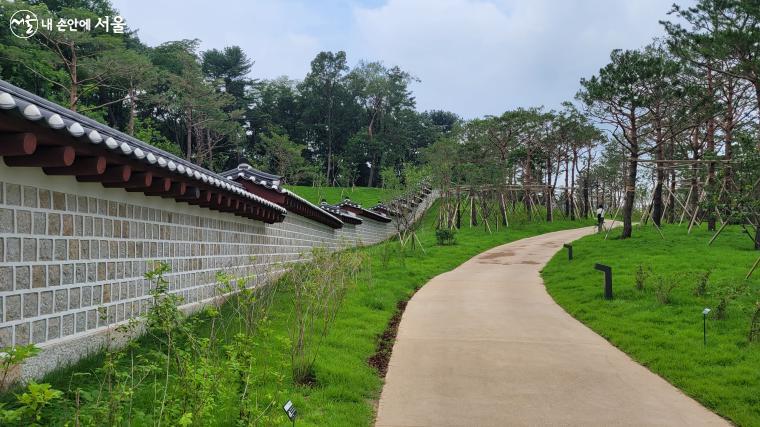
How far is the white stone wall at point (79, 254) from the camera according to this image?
12.8ft

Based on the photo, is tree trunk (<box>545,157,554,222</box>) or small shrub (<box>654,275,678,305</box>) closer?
small shrub (<box>654,275,678,305</box>)

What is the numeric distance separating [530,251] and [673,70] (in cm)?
751

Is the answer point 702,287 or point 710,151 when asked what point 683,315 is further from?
point 710,151

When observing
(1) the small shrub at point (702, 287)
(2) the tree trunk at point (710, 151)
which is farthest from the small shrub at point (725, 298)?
(2) the tree trunk at point (710, 151)

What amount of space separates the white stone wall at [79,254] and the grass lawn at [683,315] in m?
5.72

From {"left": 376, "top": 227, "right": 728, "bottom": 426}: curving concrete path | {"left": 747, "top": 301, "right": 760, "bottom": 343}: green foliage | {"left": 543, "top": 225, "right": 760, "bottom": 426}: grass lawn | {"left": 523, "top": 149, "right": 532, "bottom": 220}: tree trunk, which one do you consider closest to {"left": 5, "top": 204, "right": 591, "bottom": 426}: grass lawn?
{"left": 376, "top": 227, "right": 728, "bottom": 426}: curving concrete path

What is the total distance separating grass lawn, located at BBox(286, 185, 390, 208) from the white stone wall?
32.0m

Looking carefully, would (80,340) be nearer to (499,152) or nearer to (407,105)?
(499,152)

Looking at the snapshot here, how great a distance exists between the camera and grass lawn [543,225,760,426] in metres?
5.14

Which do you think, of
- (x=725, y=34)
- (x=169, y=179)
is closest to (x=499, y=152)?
(x=725, y=34)

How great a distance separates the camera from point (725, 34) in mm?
10031

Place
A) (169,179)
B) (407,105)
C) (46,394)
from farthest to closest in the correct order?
(407,105) < (169,179) < (46,394)

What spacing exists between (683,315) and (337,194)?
36.2 meters

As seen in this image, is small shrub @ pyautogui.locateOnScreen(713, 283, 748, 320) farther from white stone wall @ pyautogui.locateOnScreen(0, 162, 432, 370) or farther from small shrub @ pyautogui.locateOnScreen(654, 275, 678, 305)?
white stone wall @ pyautogui.locateOnScreen(0, 162, 432, 370)
